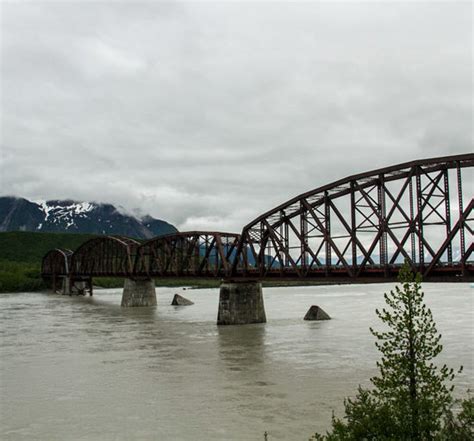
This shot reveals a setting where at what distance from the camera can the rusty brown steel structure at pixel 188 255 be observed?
62.3 meters

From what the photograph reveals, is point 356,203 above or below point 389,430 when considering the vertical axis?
above

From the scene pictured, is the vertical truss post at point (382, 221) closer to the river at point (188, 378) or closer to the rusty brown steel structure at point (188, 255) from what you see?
the river at point (188, 378)

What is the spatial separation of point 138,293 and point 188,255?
21624 millimetres

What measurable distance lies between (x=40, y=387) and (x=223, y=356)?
13.1 metres

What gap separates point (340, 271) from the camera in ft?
143

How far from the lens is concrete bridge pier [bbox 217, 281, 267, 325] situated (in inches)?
2195

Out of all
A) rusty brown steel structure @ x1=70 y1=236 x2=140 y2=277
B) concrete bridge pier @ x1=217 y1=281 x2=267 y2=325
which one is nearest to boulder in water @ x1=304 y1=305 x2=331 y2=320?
concrete bridge pier @ x1=217 y1=281 x2=267 y2=325

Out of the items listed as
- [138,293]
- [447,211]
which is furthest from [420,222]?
[138,293]

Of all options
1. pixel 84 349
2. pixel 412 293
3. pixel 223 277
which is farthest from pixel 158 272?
pixel 412 293

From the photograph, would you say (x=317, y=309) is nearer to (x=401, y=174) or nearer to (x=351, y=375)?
(x=401, y=174)

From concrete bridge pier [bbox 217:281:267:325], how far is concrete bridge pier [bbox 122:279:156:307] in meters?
36.6

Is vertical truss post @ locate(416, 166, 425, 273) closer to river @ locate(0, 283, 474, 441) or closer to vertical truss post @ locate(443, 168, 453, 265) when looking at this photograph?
vertical truss post @ locate(443, 168, 453, 265)

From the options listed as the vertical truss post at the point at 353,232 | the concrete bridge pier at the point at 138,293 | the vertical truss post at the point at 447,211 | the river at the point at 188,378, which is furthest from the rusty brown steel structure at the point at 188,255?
the vertical truss post at the point at 447,211

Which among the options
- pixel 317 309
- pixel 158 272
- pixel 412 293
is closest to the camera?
pixel 412 293
